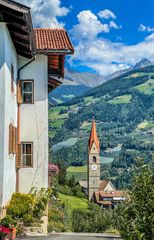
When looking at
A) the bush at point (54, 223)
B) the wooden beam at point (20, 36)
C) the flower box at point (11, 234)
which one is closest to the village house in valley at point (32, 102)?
the wooden beam at point (20, 36)

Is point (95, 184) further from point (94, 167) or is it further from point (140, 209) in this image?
point (140, 209)

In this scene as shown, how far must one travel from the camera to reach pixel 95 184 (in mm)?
162500

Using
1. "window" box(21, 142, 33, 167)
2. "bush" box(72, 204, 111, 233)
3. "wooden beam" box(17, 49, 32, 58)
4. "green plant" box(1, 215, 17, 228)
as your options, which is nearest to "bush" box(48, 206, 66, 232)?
"window" box(21, 142, 33, 167)

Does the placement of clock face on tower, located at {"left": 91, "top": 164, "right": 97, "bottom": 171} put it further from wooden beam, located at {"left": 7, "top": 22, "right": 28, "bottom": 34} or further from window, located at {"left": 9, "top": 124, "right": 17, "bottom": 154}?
wooden beam, located at {"left": 7, "top": 22, "right": 28, "bottom": 34}

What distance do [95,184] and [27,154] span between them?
473 feet

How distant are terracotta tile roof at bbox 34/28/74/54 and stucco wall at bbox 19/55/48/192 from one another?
69cm

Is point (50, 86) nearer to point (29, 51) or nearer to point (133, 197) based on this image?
point (29, 51)

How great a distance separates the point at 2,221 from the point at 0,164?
6.91ft

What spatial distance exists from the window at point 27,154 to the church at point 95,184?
4961 inches

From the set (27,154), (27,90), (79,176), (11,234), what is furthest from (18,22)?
(79,176)

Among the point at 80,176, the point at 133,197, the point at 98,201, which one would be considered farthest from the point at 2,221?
the point at 80,176

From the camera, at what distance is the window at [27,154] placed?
19734 mm

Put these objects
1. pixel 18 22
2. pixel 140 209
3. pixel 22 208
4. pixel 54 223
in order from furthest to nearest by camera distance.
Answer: pixel 54 223 < pixel 22 208 < pixel 18 22 < pixel 140 209

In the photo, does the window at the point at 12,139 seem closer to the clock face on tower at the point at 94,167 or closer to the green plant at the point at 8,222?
the green plant at the point at 8,222
